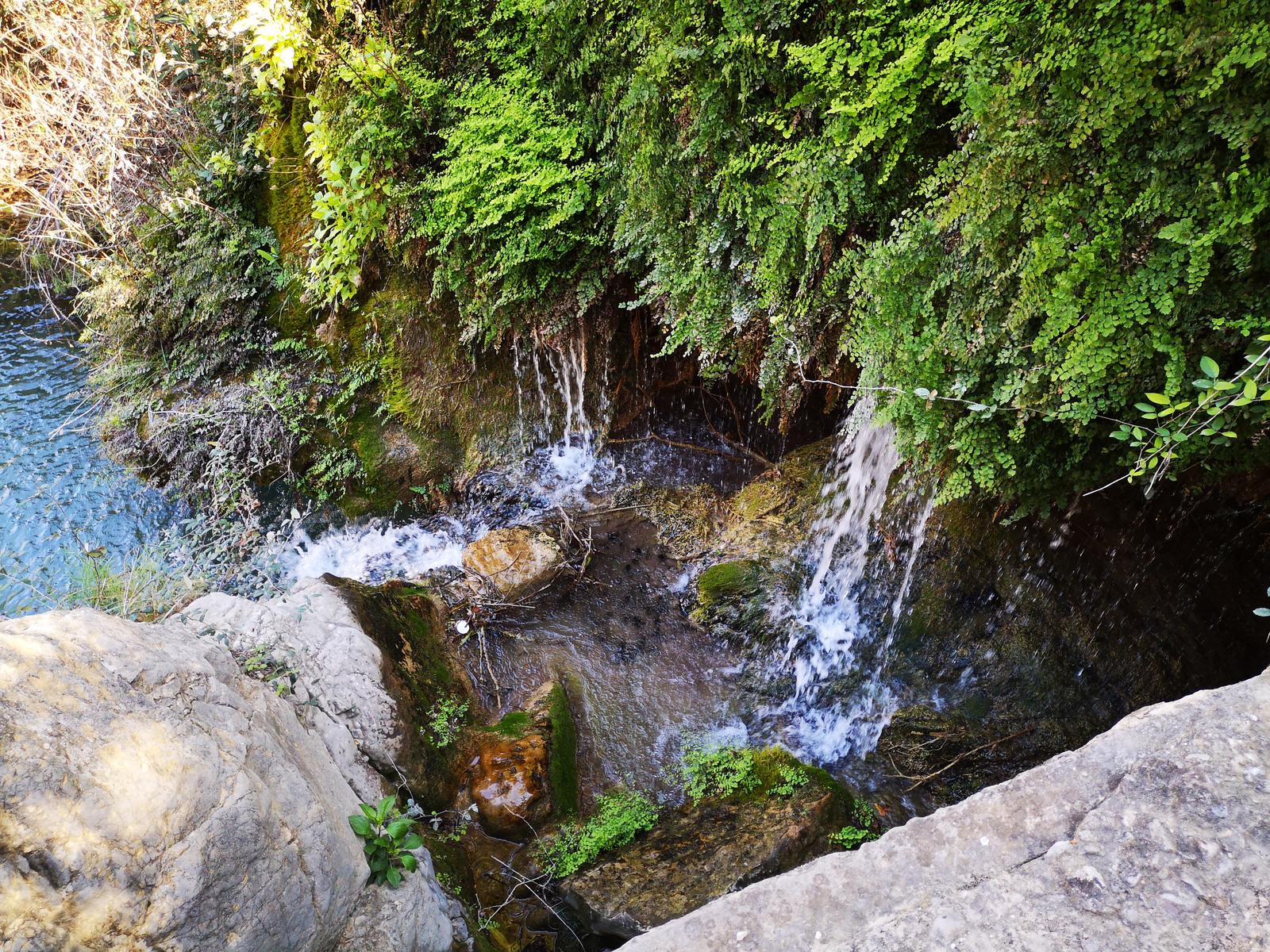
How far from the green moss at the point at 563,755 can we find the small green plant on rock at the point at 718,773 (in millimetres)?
714

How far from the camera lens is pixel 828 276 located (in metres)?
4.20

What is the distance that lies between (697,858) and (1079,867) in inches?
103

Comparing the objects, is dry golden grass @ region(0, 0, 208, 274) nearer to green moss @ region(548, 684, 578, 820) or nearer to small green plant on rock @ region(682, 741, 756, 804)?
green moss @ region(548, 684, 578, 820)

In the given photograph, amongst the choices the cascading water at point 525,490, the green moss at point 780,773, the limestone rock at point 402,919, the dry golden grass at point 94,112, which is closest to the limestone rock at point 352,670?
the limestone rock at point 402,919

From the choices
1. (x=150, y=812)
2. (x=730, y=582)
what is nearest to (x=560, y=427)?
(x=730, y=582)

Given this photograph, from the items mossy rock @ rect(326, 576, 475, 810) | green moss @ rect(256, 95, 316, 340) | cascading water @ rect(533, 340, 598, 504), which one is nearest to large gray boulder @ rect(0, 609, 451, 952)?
mossy rock @ rect(326, 576, 475, 810)

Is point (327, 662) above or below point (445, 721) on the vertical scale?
above

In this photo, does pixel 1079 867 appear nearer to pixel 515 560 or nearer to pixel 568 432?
pixel 515 560

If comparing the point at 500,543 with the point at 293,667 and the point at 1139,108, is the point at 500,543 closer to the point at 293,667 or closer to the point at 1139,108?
the point at 293,667

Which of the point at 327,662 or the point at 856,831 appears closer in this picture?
the point at 327,662

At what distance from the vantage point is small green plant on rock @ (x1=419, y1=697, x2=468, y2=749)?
456 centimetres

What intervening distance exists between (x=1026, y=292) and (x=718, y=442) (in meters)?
3.85

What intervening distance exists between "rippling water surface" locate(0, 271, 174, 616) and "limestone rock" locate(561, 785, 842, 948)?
3.95m

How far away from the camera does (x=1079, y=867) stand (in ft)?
6.43
